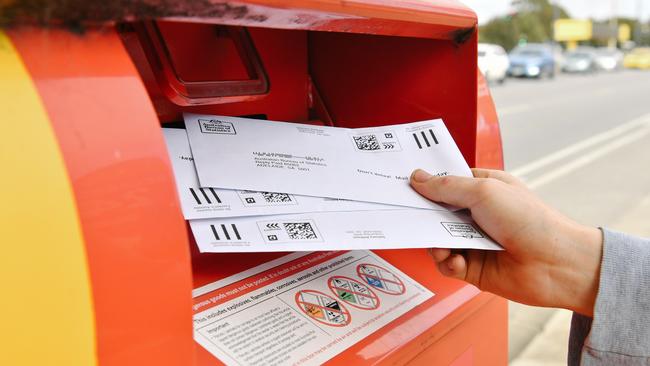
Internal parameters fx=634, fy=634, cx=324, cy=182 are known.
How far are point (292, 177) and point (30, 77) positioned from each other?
18.9 inches

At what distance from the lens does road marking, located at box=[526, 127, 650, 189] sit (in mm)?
5461

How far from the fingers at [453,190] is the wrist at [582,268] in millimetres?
204

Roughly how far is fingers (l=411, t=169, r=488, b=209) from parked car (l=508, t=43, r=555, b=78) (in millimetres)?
19395

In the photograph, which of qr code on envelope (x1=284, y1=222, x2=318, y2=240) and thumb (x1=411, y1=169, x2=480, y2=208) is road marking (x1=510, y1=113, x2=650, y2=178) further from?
qr code on envelope (x1=284, y1=222, x2=318, y2=240)

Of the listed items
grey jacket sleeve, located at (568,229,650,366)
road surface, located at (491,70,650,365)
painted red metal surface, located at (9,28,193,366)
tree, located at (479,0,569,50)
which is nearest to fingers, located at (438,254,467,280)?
grey jacket sleeve, located at (568,229,650,366)

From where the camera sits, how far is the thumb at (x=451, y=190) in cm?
103

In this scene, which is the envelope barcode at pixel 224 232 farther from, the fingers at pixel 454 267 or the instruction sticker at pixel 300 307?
the fingers at pixel 454 267

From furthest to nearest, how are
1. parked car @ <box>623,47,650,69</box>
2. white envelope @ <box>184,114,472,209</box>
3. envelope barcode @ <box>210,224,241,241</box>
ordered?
parked car @ <box>623,47,650,69</box> → white envelope @ <box>184,114,472,209</box> → envelope barcode @ <box>210,224,241,241</box>

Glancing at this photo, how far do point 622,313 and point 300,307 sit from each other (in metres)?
0.52

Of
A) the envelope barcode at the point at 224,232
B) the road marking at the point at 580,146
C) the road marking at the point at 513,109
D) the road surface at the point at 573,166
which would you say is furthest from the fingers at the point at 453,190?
the road marking at the point at 513,109

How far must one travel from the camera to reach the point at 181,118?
1.09 m

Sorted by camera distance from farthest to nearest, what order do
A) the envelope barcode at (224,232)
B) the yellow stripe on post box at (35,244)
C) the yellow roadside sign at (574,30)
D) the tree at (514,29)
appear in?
the yellow roadside sign at (574,30) < the tree at (514,29) < the envelope barcode at (224,232) < the yellow stripe on post box at (35,244)

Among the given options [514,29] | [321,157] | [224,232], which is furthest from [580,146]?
[514,29]

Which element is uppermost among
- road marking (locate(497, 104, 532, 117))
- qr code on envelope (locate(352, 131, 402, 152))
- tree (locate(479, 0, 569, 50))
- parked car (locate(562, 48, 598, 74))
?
tree (locate(479, 0, 569, 50))
